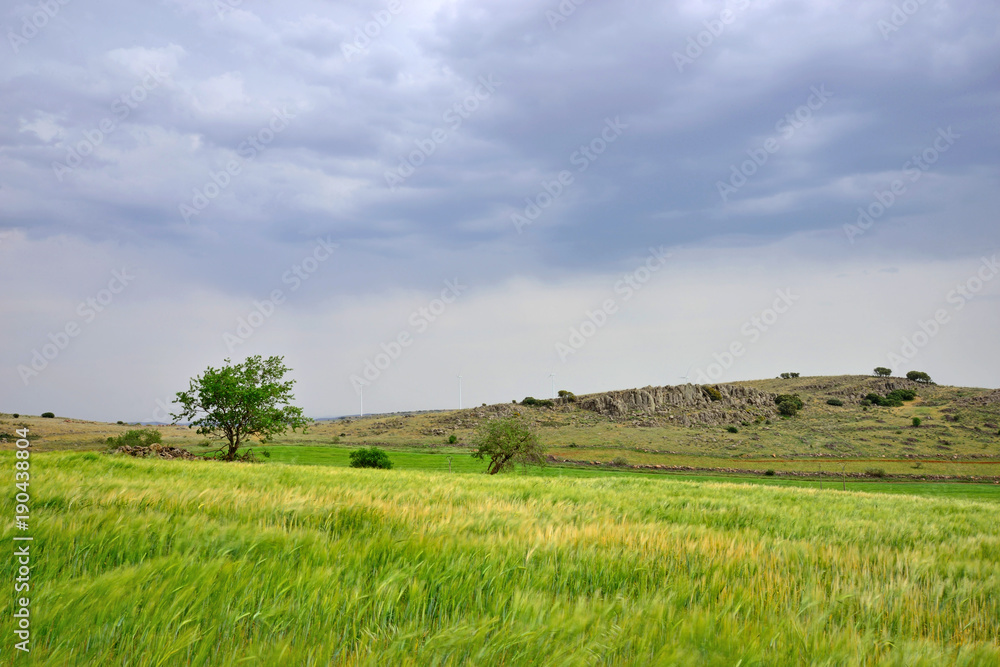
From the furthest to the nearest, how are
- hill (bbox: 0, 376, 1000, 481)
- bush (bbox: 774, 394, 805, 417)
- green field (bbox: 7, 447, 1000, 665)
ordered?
bush (bbox: 774, 394, 805, 417) → hill (bbox: 0, 376, 1000, 481) → green field (bbox: 7, 447, 1000, 665)

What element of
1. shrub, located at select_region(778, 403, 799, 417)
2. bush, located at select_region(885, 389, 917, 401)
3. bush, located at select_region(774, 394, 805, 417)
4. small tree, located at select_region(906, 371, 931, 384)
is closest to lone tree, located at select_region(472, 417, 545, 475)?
shrub, located at select_region(778, 403, 799, 417)

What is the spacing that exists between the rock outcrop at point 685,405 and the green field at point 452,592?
111m

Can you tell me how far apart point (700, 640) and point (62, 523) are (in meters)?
4.86

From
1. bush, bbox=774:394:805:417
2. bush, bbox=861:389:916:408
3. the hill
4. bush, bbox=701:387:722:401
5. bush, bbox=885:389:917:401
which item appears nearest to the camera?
the hill

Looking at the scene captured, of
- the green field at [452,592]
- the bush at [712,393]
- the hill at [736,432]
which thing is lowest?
the hill at [736,432]

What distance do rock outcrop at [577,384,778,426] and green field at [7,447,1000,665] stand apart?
111 meters

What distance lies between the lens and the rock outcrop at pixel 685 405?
119125 millimetres

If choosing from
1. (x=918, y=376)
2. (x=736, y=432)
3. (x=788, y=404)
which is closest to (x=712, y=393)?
(x=788, y=404)

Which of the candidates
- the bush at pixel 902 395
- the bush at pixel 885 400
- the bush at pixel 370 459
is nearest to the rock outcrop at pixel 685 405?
the bush at pixel 885 400

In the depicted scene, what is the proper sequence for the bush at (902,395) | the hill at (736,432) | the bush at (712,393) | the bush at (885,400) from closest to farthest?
the hill at (736,432) < the bush at (885,400) < the bush at (902,395) < the bush at (712,393)

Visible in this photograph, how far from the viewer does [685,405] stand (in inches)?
5502

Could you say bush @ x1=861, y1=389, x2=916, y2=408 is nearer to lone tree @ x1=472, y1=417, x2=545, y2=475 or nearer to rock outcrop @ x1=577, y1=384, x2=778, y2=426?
rock outcrop @ x1=577, y1=384, x2=778, y2=426

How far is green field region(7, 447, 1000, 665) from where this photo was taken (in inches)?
103

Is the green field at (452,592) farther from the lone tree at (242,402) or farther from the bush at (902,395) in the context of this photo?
the bush at (902,395)
